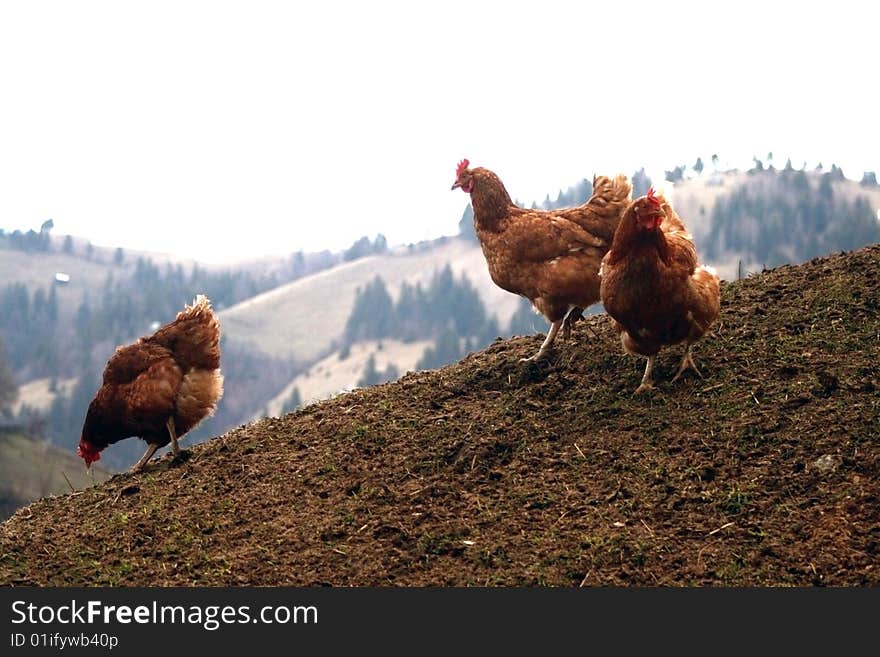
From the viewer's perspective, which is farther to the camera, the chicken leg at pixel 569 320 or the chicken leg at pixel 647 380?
the chicken leg at pixel 569 320

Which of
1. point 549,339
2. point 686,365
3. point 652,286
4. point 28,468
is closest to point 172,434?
point 549,339

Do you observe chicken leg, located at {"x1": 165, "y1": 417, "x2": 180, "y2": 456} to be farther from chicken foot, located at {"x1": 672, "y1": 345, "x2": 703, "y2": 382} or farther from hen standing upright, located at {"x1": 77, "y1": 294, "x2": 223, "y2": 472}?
chicken foot, located at {"x1": 672, "y1": 345, "x2": 703, "y2": 382}

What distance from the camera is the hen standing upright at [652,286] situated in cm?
720

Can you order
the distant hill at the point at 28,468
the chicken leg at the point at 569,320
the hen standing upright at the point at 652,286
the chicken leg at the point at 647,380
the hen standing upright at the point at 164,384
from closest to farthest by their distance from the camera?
the hen standing upright at the point at 652,286 < the chicken leg at the point at 647,380 < the hen standing upright at the point at 164,384 < the chicken leg at the point at 569,320 < the distant hill at the point at 28,468

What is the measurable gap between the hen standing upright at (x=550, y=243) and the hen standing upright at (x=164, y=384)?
118 inches

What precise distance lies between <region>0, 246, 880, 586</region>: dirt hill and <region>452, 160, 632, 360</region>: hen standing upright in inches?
26.2

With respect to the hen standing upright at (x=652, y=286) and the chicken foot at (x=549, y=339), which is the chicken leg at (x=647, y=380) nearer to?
the hen standing upright at (x=652, y=286)

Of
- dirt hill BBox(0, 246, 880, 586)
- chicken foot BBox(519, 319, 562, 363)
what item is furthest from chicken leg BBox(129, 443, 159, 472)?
chicken foot BBox(519, 319, 562, 363)

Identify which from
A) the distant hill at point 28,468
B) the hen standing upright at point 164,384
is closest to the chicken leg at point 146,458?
the hen standing upright at point 164,384

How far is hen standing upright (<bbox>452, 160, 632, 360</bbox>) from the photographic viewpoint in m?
8.34

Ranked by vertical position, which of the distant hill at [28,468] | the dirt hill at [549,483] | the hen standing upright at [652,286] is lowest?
the distant hill at [28,468]

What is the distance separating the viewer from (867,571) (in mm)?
4773

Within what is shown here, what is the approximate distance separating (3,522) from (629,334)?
19.2ft

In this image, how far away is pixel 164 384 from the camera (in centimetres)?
826
